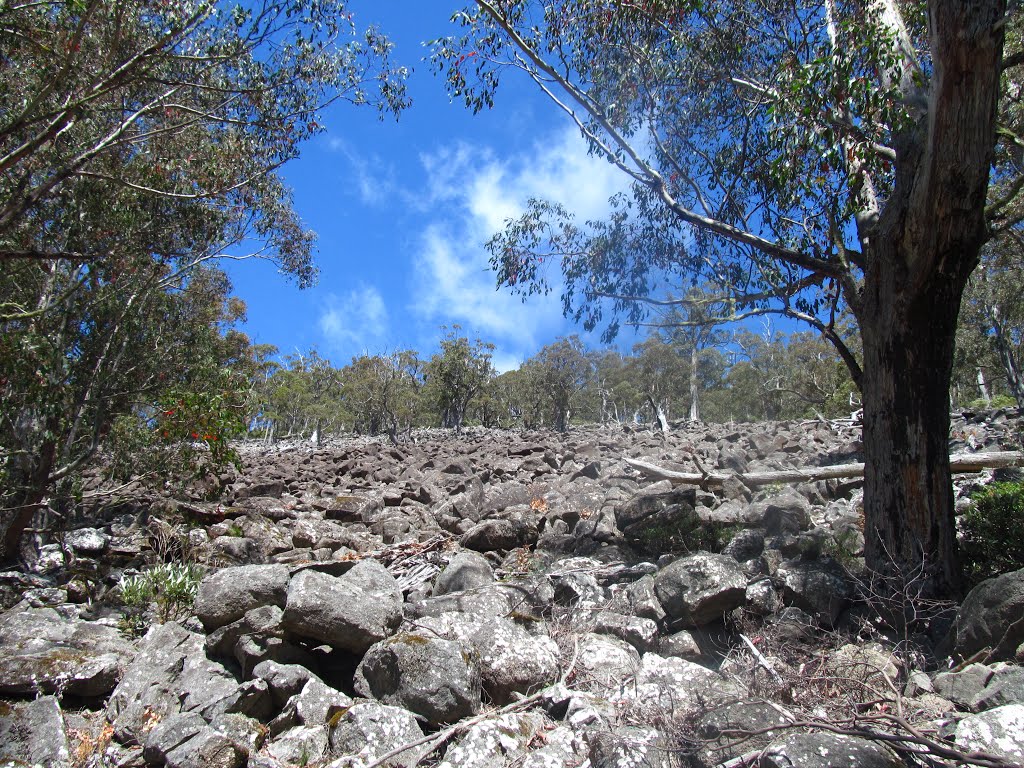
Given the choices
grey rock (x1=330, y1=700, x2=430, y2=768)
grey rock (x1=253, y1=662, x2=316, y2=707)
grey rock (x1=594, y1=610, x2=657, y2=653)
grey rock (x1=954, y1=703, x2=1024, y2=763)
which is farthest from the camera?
grey rock (x1=594, y1=610, x2=657, y2=653)

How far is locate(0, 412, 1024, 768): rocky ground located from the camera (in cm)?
361

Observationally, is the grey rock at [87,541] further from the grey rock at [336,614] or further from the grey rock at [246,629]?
the grey rock at [336,614]

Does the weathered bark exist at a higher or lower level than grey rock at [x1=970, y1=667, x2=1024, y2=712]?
higher

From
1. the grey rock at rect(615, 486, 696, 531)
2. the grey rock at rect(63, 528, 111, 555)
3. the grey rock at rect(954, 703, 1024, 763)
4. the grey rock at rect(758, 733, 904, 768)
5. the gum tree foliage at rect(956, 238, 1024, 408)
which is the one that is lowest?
the grey rock at rect(758, 733, 904, 768)

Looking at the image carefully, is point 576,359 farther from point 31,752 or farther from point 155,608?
point 31,752

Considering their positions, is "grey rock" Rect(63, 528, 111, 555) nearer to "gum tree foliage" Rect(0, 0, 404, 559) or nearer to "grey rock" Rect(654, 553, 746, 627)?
"gum tree foliage" Rect(0, 0, 404, 559)

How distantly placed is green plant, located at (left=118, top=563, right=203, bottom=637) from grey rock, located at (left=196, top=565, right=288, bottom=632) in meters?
1.16

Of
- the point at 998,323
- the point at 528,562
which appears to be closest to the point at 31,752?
the point at 528,562

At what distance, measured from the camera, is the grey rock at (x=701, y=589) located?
5336mm

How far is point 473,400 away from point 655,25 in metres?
30.2

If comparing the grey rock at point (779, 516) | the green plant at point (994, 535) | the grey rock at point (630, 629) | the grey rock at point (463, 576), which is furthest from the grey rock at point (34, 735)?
the green plant at point (994, 535)

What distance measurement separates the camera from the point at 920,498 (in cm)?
554

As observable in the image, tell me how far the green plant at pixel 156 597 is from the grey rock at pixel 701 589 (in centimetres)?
458

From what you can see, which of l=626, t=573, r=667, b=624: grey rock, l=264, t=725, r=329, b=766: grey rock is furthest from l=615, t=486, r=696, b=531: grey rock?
l=264, t=725, r=329, b=766: grey rock
